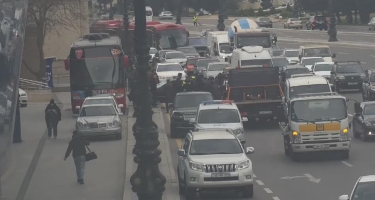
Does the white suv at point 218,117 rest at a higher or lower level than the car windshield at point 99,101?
higher

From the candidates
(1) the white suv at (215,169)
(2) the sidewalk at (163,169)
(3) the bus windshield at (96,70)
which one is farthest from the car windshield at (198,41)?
(1) the white suv at (215,169)

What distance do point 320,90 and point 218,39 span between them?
29690 mm

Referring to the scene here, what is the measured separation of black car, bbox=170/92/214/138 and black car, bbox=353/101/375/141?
5950 mm

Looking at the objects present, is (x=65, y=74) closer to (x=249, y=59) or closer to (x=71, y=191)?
(x=249, y=59)

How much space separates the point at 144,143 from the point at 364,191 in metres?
3.95

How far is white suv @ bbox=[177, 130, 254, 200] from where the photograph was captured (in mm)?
20828

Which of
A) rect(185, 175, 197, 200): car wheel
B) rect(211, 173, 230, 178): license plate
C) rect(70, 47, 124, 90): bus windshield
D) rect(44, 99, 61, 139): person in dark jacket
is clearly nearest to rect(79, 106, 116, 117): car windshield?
rect(44, 99, 61, 139): person in dark jacket

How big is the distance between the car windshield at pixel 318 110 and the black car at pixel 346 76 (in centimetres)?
1925

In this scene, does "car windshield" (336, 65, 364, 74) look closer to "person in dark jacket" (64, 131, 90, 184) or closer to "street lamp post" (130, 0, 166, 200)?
"person in dark jacket" (64, 131, 90, 184)

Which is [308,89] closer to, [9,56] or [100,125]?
[100,125]

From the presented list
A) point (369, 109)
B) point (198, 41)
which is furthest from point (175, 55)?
point (369, 109)

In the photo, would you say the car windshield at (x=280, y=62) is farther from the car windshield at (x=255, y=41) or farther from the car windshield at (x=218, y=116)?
the car windshield at (x=218, y=116)

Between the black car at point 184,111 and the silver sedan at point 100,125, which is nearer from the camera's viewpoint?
the black car at point 184,111

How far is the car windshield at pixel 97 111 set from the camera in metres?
36.3
